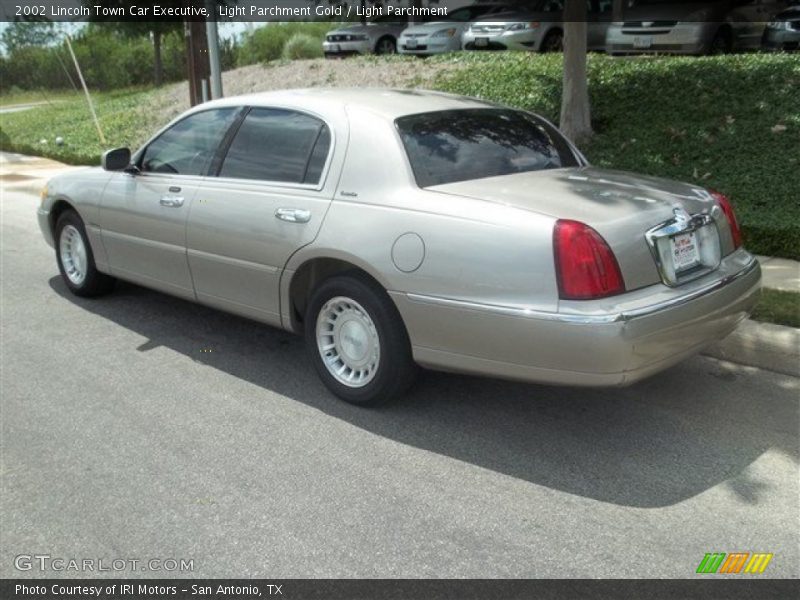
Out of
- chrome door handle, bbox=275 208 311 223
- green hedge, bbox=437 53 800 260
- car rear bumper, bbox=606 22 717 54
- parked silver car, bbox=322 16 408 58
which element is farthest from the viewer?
parked silver car, bbox=322 16 408 58

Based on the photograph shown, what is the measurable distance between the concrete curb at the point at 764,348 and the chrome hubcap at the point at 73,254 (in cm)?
459

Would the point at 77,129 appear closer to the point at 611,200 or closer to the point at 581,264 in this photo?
the point at 611,200

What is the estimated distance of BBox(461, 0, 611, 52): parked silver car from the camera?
16.7 metres

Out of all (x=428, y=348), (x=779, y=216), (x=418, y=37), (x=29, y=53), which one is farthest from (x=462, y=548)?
(x=29, y=53)

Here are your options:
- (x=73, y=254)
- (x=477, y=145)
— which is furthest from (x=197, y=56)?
(x=477, y=145)

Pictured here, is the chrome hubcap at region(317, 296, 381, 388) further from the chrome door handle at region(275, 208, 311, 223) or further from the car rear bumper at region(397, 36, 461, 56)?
the car rear bumper at region(397, 36, 461, 56)

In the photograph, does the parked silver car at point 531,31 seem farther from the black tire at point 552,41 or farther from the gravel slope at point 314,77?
the gravel slope at point 314,77

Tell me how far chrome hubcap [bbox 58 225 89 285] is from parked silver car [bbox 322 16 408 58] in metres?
15.7

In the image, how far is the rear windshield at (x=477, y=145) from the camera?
4617 millimetres

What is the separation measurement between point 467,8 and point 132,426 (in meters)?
17.7

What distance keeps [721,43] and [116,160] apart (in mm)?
11507
